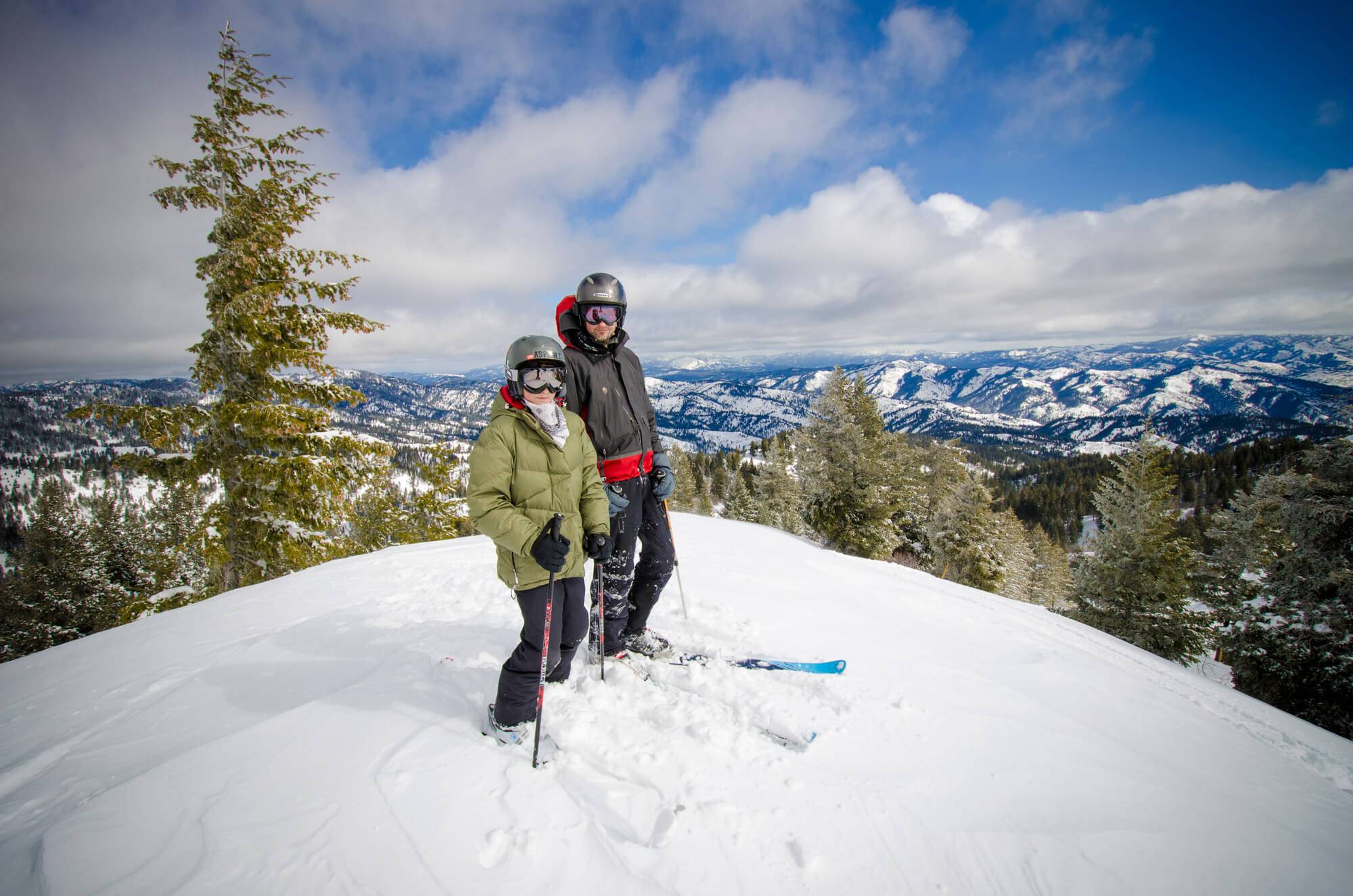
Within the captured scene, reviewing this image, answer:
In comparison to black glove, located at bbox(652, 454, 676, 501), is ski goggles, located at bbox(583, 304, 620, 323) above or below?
above

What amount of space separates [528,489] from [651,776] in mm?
2007

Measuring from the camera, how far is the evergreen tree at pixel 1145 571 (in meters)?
17.7

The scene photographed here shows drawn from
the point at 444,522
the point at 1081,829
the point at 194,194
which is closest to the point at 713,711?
the point at 1081,829

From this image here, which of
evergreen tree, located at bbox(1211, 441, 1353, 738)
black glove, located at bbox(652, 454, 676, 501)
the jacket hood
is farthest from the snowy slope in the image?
evergreen tree, located at bbox(1211, 441, 1353, 738)

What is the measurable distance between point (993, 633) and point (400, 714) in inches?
265

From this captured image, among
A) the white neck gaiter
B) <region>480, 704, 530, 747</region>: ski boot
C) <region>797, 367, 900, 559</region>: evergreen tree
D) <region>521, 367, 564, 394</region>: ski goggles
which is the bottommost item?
<region>797, 367, 900, 559</region>: evergreen tree

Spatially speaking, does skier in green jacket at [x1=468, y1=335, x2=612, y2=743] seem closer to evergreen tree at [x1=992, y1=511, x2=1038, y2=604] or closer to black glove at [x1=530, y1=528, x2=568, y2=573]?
black glove at [x1=530, y1=528, x2=568, y2=573]

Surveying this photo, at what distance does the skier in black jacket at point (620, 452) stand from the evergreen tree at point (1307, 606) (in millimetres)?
17628

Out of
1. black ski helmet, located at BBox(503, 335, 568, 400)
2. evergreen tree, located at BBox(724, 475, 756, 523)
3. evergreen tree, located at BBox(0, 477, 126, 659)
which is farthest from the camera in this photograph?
evergreen tree, located at BBox(724, 475, 756, 523)

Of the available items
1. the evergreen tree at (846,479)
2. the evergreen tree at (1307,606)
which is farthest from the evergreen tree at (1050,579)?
the evergreen tree at (846,479)

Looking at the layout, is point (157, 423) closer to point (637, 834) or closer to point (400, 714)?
point (400, 714)

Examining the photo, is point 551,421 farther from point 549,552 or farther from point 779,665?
point 779,665

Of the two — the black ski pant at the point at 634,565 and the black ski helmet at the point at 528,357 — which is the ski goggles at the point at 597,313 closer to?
the black ski helmet at the point at 528,357

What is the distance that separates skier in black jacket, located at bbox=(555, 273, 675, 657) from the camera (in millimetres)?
4031
